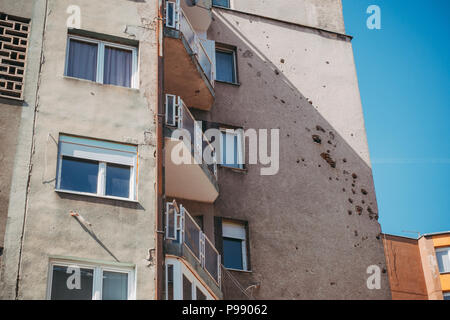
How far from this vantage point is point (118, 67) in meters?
15.8

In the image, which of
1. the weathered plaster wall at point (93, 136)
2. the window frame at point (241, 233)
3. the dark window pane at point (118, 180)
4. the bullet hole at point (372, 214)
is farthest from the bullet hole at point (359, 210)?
the dark window pane at point (118, 180)

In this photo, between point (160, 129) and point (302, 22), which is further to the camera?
point (302, 22)

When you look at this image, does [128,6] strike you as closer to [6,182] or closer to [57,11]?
[57,11]

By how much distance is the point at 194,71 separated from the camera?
19.2 meters


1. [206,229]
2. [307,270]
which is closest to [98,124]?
[206,229]

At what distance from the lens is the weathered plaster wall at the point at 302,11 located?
78.4ft

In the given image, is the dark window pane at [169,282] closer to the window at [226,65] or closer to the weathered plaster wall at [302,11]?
the window at [226,65]

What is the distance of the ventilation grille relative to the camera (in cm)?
1436

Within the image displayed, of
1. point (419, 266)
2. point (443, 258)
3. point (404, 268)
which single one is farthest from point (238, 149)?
point (443, 258)

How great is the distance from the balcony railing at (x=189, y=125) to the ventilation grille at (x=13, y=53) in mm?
3514

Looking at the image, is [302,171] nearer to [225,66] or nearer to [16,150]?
[225,66]

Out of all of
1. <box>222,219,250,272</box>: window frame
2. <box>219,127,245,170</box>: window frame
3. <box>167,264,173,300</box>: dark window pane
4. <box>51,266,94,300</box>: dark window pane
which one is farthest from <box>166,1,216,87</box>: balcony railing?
<box>51,266,94,300</box>: dark window pane

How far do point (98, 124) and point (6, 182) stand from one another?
236cm

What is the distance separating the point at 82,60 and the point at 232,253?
6639mm
